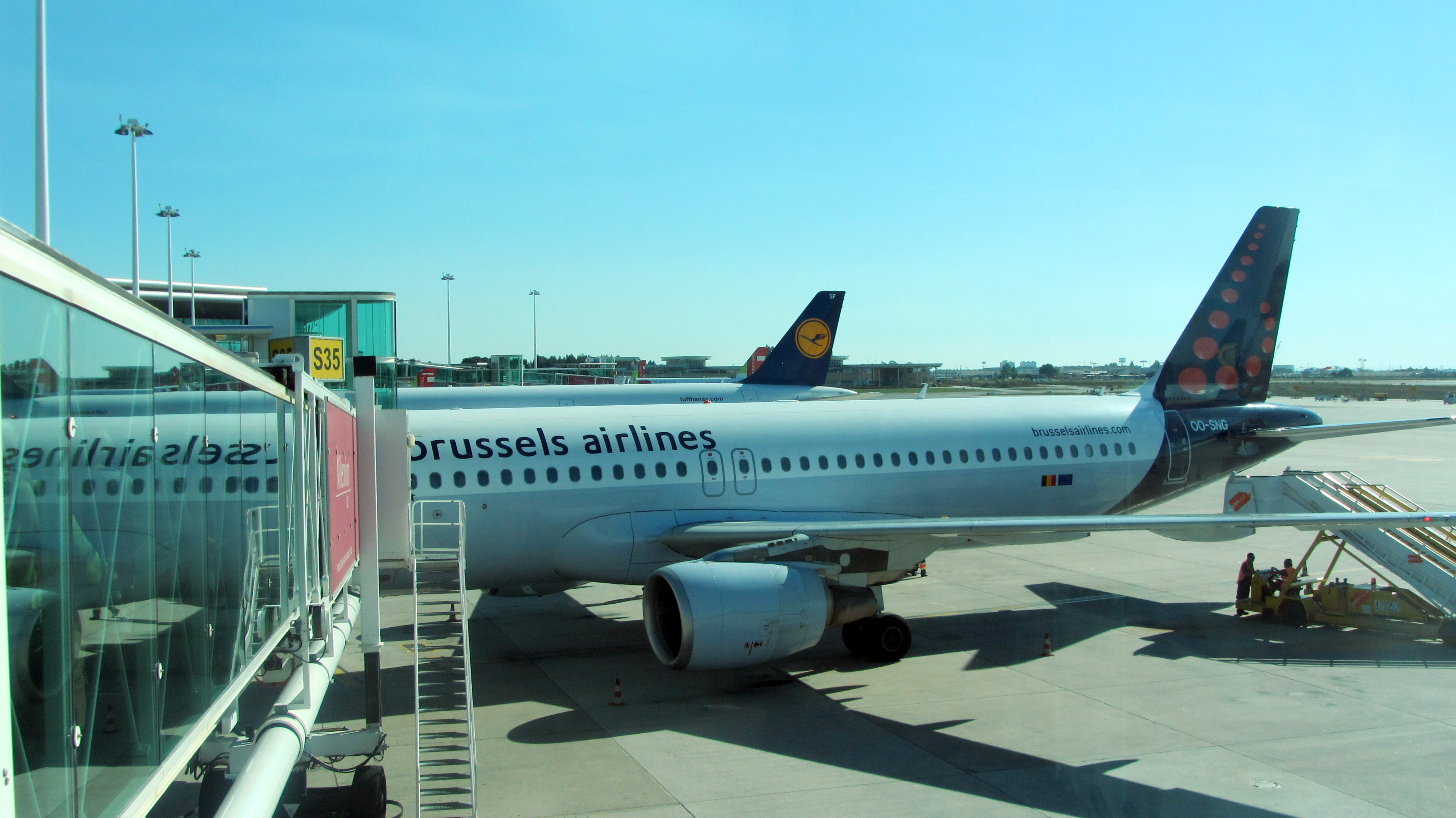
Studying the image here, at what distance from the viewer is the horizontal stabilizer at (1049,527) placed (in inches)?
446

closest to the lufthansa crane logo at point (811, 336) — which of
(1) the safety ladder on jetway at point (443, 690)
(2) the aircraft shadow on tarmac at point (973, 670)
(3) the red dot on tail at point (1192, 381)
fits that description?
(3) the red dot on tail at point (1192, 381)

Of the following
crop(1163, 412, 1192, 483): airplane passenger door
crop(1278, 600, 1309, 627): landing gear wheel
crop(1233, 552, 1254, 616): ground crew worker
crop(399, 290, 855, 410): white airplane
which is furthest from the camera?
crop(399, 290, 855, 410): white airplane

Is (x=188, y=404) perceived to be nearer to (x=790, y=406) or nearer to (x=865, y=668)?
(x=865, y=668)

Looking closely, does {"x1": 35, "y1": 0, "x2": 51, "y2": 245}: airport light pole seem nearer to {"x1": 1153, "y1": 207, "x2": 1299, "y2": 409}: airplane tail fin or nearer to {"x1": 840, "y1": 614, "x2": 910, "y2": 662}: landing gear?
{"x1": 840, "y1": 614, "x2": 910, "y2": 662}: landing gear

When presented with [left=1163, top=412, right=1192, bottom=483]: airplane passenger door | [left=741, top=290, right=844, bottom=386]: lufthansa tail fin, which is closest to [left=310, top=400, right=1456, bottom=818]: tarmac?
[left=1163, top=412, right=1192, bottom=483]: airplane passenger door

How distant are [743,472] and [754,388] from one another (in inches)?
798

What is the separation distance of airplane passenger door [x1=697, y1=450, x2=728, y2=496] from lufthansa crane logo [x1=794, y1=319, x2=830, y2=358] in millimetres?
21235

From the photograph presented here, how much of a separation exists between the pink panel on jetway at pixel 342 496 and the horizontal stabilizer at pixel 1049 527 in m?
7.26

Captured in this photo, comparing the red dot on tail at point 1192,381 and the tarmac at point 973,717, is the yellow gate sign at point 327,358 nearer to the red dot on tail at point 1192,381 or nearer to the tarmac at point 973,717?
the tarmac at point 973,717

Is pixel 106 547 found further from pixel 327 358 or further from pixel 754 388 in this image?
pixel 754 388

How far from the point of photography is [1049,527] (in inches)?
499

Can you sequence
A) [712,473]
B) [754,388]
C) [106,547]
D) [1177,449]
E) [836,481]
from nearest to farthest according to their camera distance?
[106,547], [712,473], [836,481], [1177,449], [754,388]

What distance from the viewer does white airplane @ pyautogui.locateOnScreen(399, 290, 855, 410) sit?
32.8 meters

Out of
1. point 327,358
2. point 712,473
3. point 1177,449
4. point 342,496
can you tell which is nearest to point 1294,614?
point 1177,449
